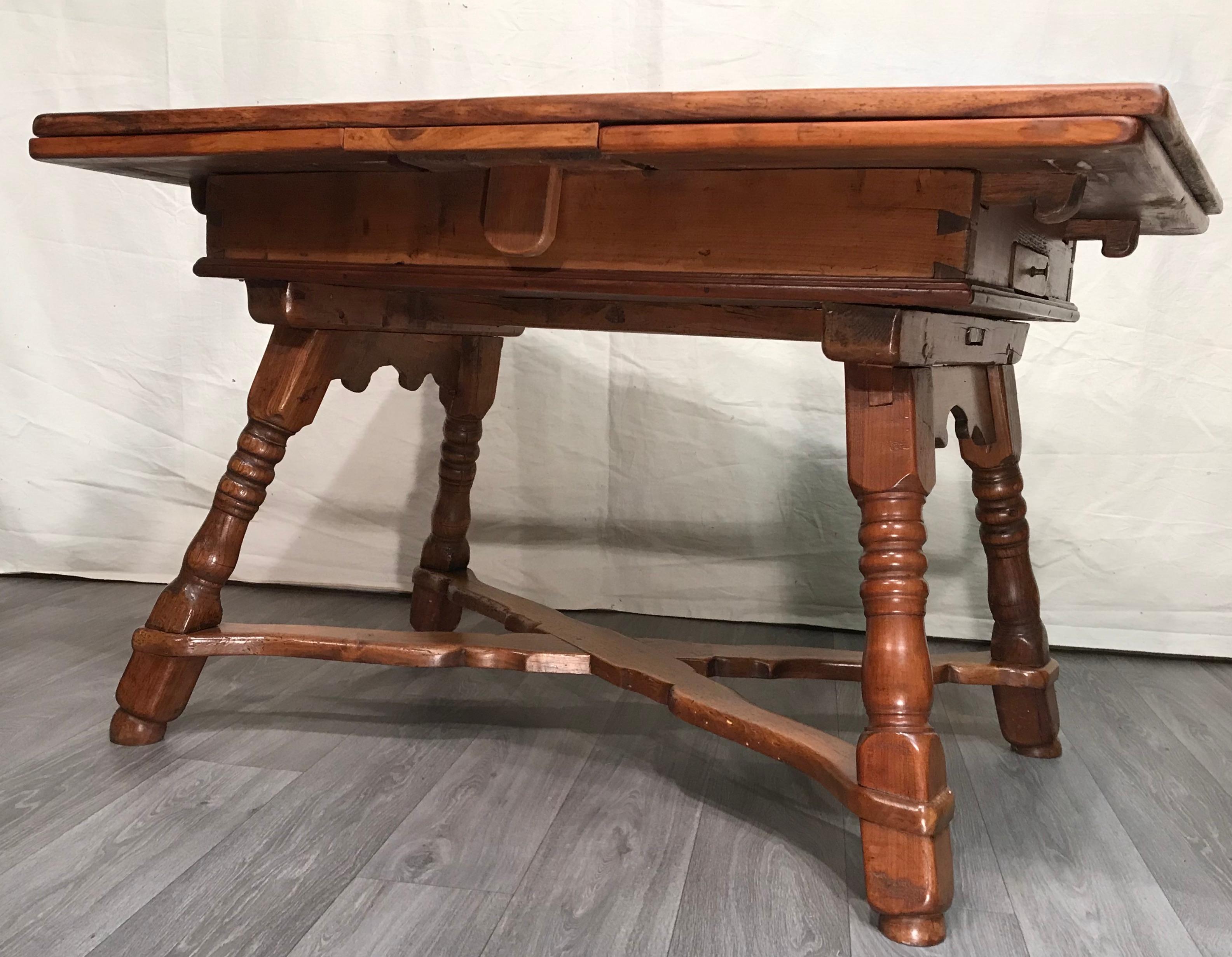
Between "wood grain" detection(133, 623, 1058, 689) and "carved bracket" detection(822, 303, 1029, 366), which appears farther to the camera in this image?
"wood grain" detection(133, 623, 1058, 689)

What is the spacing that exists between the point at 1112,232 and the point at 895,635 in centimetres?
69

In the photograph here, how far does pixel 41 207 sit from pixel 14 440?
56 cm

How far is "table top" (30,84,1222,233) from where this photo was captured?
3.27 ft

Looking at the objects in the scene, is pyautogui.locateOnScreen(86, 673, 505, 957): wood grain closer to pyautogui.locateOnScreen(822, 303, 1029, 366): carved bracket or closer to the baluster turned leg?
the baluster turned leg

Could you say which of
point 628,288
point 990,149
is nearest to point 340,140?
point 628,288

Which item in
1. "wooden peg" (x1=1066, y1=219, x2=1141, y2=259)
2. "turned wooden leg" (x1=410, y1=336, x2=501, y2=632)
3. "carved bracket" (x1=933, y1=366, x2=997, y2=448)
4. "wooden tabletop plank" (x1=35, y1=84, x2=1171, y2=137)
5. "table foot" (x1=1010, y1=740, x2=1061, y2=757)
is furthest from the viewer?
"turned wooden leg" (x1=410, y1=336, x2=501, y2=632)

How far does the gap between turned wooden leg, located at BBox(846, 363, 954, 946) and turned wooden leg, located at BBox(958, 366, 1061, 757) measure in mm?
493

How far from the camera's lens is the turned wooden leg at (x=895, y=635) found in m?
1.17

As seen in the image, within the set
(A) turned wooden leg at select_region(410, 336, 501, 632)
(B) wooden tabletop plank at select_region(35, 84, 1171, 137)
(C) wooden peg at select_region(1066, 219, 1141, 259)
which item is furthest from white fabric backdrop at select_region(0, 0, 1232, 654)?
(B) wooden tabletop plank at select_region(35, 84, 1171, 137)

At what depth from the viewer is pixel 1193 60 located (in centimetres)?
217

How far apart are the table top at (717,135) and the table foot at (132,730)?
2.53ft

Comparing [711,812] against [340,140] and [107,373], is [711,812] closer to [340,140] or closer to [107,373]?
[340,140]

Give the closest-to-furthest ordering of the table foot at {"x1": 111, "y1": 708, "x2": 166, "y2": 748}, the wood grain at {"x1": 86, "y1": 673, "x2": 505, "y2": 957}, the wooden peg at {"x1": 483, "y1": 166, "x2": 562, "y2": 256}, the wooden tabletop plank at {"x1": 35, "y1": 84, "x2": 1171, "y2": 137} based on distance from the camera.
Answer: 1. the wooden tabletop plank at {"x1": 35, "y1": 84, "x2": 1171, "y2": 137}
2. the wood grain at {"x1": 86, "y1": 673, "x2": 505, "y2": 957}
3. the wooden peg at {"x1": 483, "y1": 166, "x2": 562, "y2": 256}
4. the table foot at {"x1": 111, "y1": 708, "x2": 166, "y2": 748}

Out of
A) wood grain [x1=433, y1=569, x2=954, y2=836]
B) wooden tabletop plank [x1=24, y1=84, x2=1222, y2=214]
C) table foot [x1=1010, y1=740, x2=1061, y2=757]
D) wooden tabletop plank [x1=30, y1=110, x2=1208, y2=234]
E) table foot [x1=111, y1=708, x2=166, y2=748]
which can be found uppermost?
wooden tabletop plank [x1=24, y1=84, x2=1222, y2=214]
